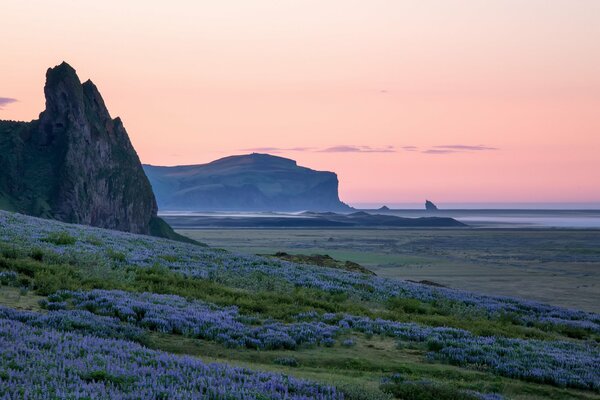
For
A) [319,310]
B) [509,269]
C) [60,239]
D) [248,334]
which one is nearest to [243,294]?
[319,310]

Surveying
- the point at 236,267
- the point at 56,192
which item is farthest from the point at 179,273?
the point at 56,192

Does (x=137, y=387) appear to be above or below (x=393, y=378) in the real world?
above

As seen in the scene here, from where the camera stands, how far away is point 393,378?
42.2 feet

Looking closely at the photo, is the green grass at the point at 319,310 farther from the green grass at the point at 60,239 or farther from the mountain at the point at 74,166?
the mountain at the point at 74,166

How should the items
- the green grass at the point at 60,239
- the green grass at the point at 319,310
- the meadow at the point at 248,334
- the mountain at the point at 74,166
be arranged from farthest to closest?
the mountain at the point at 74,166 < the green grass at the point at 60,239 < the green grass at the point at 319,310 < the meadow at the point at 248,334

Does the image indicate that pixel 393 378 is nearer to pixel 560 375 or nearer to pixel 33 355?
pixel 560 375

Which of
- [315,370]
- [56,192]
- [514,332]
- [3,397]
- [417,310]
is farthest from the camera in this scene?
[56,192]

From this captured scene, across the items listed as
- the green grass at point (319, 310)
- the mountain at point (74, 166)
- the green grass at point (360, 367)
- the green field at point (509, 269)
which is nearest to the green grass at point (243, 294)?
the green grass at point (319, 310)

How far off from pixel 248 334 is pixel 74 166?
107 metres

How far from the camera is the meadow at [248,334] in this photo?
10.0 m

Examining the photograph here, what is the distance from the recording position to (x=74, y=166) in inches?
4500

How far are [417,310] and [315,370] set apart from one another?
47.3 ft

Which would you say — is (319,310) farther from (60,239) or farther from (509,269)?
(509,269)

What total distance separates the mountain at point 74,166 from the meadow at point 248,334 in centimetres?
7691
